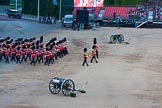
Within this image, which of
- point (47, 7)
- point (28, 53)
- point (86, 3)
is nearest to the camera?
point (28, 53)

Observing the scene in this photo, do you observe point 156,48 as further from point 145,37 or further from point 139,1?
point 139,1

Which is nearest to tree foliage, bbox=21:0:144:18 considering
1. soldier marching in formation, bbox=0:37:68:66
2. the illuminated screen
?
the illuminated screen

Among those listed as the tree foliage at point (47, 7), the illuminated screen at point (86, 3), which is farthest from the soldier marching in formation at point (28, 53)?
the tree foliage at point (47, 7)

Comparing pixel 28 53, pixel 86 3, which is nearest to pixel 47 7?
pixel 86 3

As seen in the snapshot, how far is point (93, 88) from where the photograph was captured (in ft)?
89.1

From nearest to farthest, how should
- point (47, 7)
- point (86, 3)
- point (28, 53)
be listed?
point (28, 53), point (86, 3), point (47, 7)

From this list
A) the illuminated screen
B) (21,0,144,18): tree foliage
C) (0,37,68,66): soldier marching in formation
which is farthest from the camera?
(21,0,144,18): tree foliage

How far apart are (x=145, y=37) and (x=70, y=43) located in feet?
43.4

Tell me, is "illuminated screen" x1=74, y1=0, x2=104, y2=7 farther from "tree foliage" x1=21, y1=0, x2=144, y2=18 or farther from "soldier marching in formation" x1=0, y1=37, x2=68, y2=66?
"soldier marching in formation" x1=0, y1=37, x2=68, y2=66

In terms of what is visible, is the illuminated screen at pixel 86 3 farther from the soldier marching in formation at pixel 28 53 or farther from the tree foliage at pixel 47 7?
the soldier marching in formation at pixel 28 53

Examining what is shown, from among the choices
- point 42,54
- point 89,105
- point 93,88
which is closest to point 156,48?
point 42,54

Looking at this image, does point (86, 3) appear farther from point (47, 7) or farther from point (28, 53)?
point (28, 53)

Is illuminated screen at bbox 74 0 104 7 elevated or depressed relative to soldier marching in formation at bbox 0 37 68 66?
elevated

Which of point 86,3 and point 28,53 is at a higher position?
point 86,3
